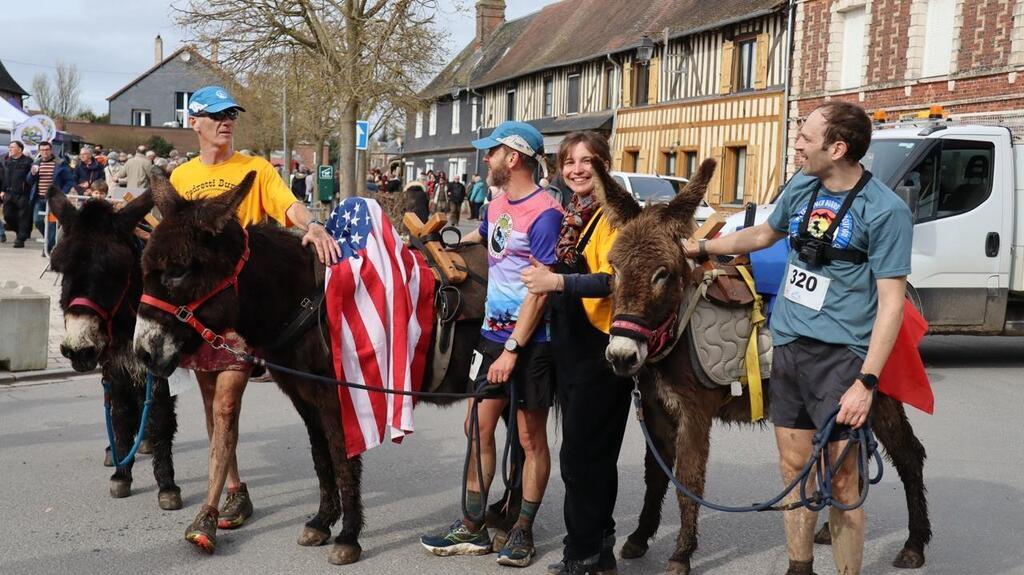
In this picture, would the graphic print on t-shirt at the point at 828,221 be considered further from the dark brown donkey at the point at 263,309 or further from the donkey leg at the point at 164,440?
the donkey leg at the point at 164,440

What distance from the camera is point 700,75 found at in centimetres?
2902

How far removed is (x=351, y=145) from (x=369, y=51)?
223 cm

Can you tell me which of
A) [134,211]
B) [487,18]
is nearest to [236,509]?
[134,211]

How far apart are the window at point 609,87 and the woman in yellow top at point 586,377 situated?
102 ft

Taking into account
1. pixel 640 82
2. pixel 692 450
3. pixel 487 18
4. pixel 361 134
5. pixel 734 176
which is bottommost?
pixel 692 450

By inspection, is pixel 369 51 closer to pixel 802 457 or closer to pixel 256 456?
pixel 256 456

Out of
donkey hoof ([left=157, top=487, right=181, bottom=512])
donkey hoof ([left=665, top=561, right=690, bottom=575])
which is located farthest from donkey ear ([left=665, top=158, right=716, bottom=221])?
donkey hoof ([left=157, top=487, right=181, bottom=512])

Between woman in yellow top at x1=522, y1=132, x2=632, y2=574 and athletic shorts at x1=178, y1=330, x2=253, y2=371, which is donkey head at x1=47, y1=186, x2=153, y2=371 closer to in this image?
athletic shorts at x1=178, y1=330, x2=253, y2=371

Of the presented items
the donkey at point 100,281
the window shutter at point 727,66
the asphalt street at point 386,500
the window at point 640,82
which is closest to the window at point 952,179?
the asphalt street at point 386,500

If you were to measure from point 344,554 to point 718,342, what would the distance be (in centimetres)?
207

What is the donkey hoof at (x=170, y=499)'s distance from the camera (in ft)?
18.2

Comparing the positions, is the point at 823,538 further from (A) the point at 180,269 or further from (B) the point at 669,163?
(B) the point at 669,163

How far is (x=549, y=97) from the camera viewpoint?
40.1 metres

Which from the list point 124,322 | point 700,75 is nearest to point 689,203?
point 124,322
